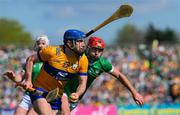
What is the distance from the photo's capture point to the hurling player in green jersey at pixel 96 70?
1276cm

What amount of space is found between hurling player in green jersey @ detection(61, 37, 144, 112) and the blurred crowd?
9785 mm

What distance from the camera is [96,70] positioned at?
515 inches

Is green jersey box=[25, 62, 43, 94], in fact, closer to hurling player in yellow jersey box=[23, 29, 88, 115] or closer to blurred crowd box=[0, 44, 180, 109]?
hurling player in yellow jersey box=[23, 29, 88, 115]

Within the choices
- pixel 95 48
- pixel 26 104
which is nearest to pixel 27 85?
pixel 95 48

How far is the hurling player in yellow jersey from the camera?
12078 millimetres

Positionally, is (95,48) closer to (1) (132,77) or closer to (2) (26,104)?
(2) (26,104)

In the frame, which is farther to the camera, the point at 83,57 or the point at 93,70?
the point at 93,70

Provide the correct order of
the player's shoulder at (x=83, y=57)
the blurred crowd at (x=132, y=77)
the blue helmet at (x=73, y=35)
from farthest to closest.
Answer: the blurred crowd at (x=132, y=77) → the player's shoulder at (x=83, y=57) → the blue helmet at (x=73, y=35)

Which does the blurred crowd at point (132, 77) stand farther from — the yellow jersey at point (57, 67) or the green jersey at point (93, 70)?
the yellow jersey at point (57, 67)

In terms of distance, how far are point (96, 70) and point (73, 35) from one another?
124 centimetres

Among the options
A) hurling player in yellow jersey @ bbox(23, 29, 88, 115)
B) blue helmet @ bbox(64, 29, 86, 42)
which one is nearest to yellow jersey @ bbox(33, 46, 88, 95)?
hurling player in yellow jersey @ bbox(23, 29, 88, 115)

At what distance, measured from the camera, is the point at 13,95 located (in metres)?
Answer: 24.0

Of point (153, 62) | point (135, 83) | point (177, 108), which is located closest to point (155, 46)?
point (153, 62)

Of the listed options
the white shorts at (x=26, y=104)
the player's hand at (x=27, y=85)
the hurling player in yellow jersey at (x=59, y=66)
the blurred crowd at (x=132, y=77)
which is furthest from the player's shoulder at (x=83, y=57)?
the blurred crowd at (x=132, y=77)
